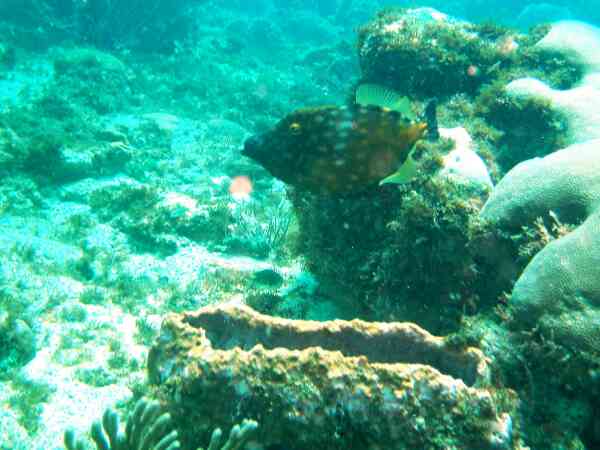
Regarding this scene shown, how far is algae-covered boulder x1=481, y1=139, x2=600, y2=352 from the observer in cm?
327

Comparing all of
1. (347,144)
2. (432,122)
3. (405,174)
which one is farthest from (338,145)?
(432,122)

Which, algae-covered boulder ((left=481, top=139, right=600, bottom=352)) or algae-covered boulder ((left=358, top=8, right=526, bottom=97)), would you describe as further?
algae-covered boulder ((left=358, top=8, right=526, bottom=97))

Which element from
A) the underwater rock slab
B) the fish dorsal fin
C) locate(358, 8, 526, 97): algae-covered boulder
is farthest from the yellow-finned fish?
locate(358, 8, 526, 97): algae-covered boulder

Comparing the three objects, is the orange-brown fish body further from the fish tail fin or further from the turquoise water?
the fish tail fin

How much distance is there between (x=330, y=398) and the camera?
2.69m

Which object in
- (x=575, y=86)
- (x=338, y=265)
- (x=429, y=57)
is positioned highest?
(x=429, y=57)

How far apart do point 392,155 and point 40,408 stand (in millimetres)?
4342

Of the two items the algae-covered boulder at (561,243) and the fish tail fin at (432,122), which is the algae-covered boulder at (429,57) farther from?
the algae-covered boulder at (561,243)

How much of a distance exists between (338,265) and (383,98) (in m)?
2.06

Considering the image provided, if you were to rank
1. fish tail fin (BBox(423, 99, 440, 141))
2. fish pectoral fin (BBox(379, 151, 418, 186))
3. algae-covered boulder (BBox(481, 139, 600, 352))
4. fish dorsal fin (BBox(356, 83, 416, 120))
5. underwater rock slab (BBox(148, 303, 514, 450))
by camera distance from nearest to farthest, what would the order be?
1. underwater rock slab (BBox(148, 303, 514, 450))
2. algae-covered boulder (BBox(481, 139, 600, 352))
3. fish pectoral fin (BBox(379, 151, 418, 186))
4. fish dorsal fin (BBox(356, 83, 416, 120))
5. fish tail fin (BBox(423, 99, 440, 141))

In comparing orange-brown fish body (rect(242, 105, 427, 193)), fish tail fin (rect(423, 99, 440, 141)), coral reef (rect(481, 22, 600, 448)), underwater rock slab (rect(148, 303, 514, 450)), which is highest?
fish tail fin (rect(423, 99, 440, 141))

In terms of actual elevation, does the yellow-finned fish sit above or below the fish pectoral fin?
above

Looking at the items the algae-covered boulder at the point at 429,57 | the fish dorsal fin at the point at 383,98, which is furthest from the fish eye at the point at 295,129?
the algae-covered boulder at the point at 429,57

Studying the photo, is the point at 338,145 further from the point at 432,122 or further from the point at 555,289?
the point at 432,122
